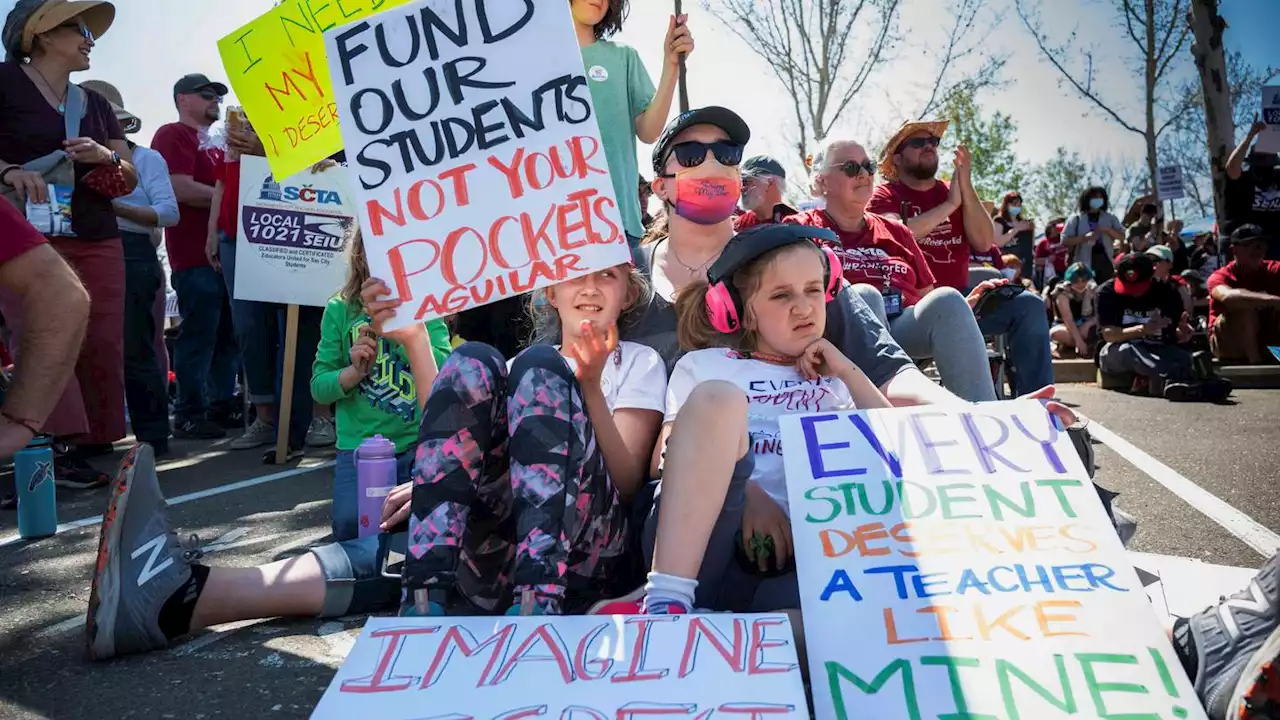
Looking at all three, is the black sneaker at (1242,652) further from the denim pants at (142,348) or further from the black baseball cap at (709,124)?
the denim pants at (142,348)

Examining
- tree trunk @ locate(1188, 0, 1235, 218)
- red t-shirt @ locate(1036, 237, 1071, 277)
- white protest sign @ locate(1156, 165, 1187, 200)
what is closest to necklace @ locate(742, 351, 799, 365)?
tree trunk @ locate(1188, 0, 1235, 218)

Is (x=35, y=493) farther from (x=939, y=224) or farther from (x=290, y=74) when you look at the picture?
(x=939, y=224)

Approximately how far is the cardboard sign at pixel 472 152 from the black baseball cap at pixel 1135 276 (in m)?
7.58

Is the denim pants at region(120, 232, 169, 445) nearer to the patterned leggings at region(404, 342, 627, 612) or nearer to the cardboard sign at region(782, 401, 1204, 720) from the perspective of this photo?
the patterned leggings at region(404, 342, 627, 612)

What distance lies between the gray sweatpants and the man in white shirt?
14.3ft

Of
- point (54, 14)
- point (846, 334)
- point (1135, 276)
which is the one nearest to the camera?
point (846, 334)

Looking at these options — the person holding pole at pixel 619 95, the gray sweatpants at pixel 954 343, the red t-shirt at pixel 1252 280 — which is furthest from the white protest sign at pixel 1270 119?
the person holding pole at pixel 619 95

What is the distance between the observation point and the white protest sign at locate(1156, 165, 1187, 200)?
16.4m

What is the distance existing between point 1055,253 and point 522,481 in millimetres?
15579

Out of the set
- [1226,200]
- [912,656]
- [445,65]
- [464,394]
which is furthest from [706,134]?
[1226,200]

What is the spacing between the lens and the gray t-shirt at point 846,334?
296 centimetres

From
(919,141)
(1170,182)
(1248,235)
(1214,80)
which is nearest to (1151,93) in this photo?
(1170,182)

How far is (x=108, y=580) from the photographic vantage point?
2545mm

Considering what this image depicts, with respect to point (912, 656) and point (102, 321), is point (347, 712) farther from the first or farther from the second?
point (102, 321)
